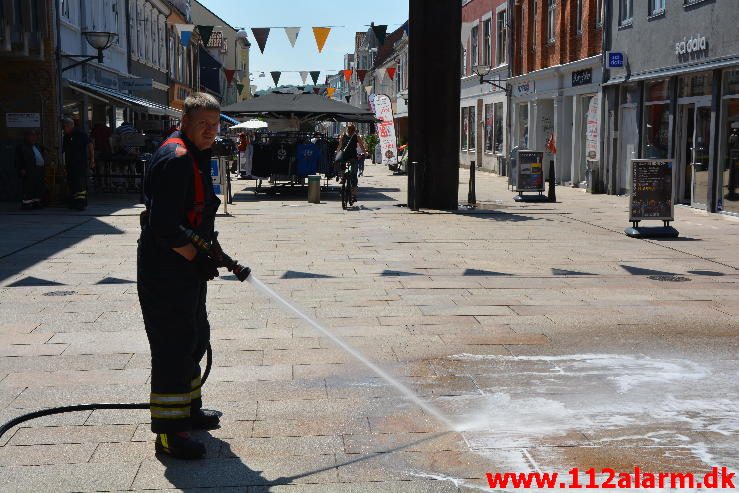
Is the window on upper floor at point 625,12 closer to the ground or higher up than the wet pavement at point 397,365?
higher up

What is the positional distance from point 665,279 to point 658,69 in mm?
11802

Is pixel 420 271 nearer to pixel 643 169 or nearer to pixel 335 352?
pixel 335 352

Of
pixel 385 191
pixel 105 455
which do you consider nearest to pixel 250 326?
pixel 105 455

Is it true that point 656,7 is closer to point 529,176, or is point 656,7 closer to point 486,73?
point 529,176

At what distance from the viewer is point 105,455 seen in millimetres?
4441

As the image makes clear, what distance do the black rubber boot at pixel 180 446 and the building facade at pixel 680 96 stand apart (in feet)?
48.3

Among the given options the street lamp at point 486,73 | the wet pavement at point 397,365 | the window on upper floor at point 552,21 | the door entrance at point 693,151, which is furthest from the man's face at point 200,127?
the street lamp at point 486,73

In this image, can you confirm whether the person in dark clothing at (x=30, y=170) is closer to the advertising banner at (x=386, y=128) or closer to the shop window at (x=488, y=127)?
the advertising banner at (x=386, y=128)

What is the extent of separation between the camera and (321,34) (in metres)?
30.5

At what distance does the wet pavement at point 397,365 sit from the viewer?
14.3 feet

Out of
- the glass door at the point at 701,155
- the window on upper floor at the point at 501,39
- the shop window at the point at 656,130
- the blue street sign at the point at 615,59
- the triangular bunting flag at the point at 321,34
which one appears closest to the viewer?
the glass door at the point at 701,155

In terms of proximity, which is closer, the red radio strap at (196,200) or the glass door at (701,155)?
the red radio strap at (196,200)

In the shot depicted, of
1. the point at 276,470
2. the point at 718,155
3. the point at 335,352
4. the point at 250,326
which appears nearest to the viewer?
the point at 276,470

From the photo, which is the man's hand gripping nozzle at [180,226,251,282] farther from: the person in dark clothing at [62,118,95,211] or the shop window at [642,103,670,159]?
the shop window at [642,103,670,159]
